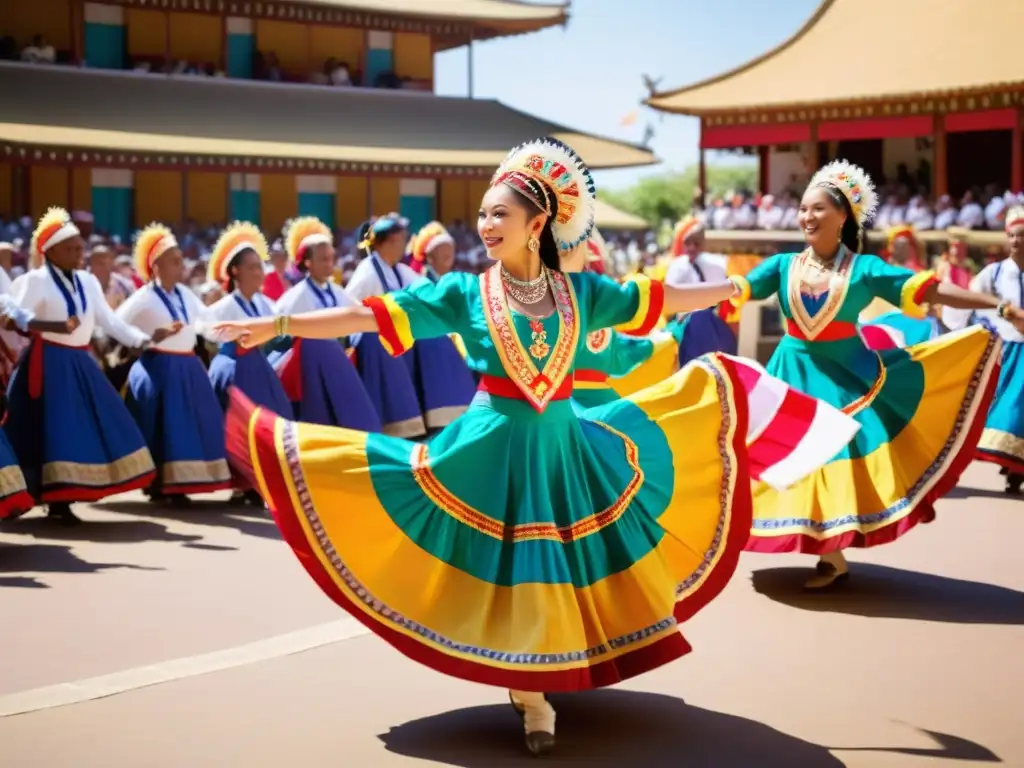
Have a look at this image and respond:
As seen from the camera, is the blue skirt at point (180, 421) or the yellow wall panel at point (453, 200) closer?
the blue skirt at point (180, 421)

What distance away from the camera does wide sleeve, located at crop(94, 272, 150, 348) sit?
8.66 metres

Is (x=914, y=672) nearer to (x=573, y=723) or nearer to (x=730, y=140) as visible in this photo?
(x=573, y=723)

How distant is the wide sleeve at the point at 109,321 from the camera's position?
341 inches

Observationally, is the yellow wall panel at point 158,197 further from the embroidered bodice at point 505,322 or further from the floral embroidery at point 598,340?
the embroidered bodice at point 505,322

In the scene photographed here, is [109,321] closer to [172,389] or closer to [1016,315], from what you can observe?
[172,389]

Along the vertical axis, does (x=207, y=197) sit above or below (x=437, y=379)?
above

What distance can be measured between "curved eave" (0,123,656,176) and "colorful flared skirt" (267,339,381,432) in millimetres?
16777

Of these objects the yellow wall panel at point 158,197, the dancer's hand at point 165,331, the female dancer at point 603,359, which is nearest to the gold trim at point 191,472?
the dancer's hand at point 165,331

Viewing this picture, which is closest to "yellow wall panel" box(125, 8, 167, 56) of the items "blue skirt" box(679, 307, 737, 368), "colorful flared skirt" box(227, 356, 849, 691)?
"blue skirt" box(679, 307, 737, 368)

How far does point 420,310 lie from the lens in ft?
16.1

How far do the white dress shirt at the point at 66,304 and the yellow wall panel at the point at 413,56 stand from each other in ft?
86.9

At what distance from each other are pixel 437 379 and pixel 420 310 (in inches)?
279

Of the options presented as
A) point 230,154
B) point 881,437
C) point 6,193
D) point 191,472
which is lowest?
point 191,472

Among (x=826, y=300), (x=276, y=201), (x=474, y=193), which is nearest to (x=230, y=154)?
(x=276, y=201)
